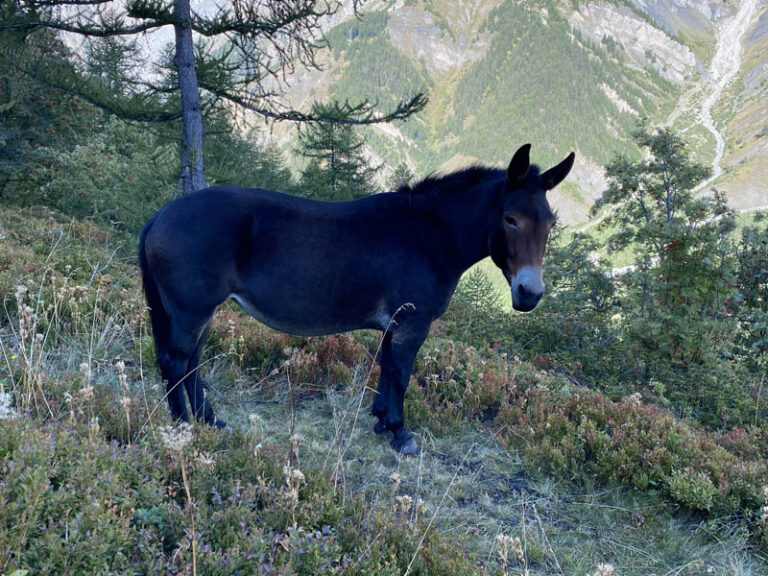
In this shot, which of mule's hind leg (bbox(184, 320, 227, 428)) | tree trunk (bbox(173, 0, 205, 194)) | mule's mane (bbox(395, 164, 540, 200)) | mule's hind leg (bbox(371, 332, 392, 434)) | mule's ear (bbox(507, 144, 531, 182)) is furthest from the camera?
tree trunk (bbox(173, 0, 205, 194))

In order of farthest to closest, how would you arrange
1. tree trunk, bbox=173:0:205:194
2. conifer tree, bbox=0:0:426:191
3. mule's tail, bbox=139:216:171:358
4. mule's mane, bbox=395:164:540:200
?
1. tree trunk, bbox=173:0:205:194
2. conifer tree, bbox=0:0:426:191
3. mule's mane, bbox=395:164:540:200
4. mule's tail, bbox=139:216:171:358

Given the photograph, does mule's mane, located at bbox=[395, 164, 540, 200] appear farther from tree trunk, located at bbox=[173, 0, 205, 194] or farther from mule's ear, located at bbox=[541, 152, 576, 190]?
tree trunk, located at bbox=[173, 0, 205, 194]

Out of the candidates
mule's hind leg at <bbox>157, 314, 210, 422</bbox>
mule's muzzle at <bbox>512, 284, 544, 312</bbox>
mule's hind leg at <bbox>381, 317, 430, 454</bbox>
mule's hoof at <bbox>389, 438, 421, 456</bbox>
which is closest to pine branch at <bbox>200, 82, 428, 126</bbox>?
mule's hind leg at <bbox>381, 317, 430, 454</bbox>

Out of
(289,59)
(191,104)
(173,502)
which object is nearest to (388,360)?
(173,502)

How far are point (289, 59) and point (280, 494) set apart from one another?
836cm

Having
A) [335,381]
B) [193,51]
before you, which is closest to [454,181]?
[335,381]

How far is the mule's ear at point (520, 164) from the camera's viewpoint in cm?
361

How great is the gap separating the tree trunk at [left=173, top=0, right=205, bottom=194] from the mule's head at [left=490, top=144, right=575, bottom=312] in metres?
5.95

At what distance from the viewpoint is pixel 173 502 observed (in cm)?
216

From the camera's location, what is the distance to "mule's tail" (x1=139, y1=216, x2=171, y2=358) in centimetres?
391

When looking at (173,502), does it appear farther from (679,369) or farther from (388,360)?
(679,369)

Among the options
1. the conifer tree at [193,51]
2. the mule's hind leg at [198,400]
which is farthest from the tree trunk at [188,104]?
the mule's hind leg at [198,400]

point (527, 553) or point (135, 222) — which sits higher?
point (135, 222)

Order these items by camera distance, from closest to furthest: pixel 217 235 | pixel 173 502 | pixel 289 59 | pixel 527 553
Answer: pixel 173 502, pixel 527 553, pixel 217 235, pixel 289 59
